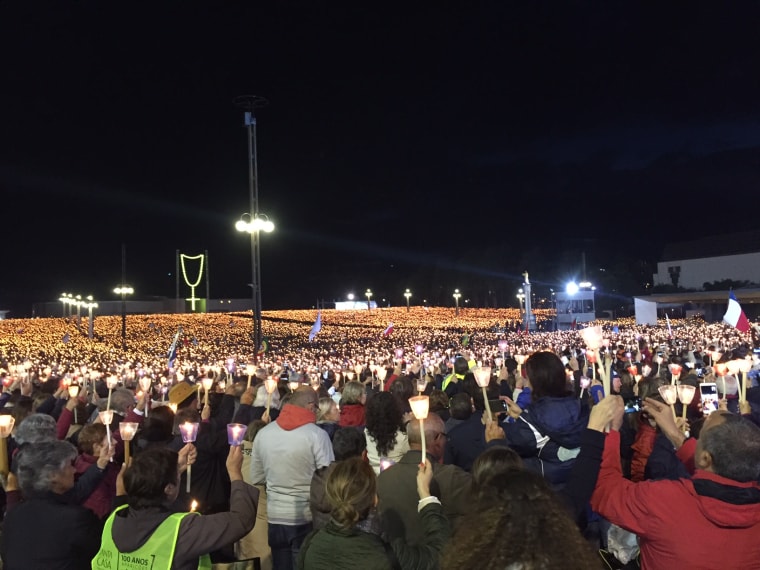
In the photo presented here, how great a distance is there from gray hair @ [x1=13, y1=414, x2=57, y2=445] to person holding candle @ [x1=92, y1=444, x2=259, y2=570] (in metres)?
2.49

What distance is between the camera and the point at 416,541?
4.05 metres

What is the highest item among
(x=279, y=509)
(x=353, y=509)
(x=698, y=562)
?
(x=353, y=509)

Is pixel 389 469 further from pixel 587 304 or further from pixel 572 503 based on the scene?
pixel 587 304

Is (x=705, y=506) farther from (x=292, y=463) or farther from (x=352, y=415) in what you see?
(x=352, y=415)

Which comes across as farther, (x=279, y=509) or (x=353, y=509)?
(x=279, y=509)

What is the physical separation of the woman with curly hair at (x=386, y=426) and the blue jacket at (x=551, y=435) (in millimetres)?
1075

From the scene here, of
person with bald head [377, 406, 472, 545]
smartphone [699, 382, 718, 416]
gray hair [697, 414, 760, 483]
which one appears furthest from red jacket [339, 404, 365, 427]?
gray hair [697, 414, 760, 483]

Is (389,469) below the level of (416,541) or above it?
above

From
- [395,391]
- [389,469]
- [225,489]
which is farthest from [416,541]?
[395,391]

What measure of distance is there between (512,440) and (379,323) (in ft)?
115

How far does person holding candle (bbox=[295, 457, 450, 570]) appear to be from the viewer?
3.05 metres

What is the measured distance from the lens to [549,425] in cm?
418

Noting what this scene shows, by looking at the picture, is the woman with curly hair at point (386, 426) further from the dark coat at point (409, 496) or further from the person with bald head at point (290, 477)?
the dark coat at point (409, 496)

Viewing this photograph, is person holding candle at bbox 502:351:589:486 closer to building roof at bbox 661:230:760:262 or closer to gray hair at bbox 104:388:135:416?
gray hair at bbox 104:388:135:416
